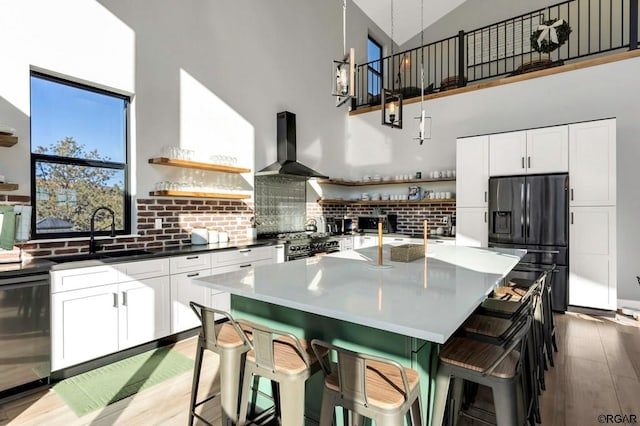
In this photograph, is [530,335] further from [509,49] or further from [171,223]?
[509,49]

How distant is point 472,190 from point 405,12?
16.1 ft

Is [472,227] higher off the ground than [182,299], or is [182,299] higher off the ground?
[472,227]

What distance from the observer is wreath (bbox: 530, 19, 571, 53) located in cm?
496

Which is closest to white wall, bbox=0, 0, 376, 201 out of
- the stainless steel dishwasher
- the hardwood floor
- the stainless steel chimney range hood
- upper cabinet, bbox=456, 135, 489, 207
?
the stainless steel chimney range hood

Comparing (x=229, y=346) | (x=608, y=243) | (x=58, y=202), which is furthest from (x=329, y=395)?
(x=608, y=243)

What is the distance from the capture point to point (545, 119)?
16.5 feet

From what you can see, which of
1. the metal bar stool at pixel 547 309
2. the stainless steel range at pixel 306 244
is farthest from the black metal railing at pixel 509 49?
the metal bar stool at pixel 547 309

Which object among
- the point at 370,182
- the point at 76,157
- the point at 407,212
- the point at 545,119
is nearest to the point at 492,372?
the point at 76,157

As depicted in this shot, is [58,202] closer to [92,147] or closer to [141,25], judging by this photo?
[92,147]

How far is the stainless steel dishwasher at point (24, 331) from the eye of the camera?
2.28 m

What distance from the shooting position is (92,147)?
11.2 feet

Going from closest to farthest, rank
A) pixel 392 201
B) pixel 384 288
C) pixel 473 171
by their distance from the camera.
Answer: pixel 384 288 < pixel 473 171 < pixel 392 201

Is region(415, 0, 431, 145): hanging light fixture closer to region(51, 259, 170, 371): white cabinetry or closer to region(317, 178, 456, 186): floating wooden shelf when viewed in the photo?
region(317, 178, 456, 186): floating wooden shelf

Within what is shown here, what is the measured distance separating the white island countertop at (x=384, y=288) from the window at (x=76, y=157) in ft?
7.00
